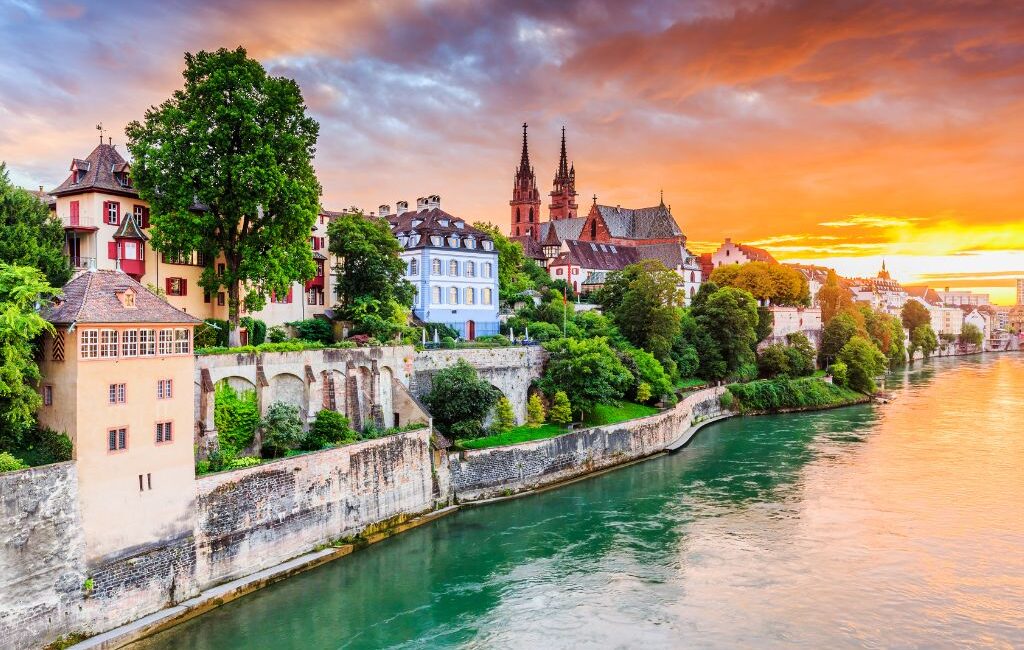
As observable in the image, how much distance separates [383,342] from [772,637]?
64.0 feet

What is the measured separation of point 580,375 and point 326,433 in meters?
14.6

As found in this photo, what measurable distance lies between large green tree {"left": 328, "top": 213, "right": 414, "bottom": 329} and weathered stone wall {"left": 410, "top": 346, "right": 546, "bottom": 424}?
3.48m

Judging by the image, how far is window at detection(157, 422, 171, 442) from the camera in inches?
770

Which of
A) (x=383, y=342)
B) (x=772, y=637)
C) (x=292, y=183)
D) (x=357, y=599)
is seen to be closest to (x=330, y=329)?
(x=383, y=342)

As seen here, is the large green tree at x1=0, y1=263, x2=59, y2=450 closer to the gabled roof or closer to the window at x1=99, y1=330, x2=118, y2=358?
the window at x1=99, y1=330, x2=118, y2=358

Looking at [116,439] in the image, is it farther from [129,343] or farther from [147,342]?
[147,342]

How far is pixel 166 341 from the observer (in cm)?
1991

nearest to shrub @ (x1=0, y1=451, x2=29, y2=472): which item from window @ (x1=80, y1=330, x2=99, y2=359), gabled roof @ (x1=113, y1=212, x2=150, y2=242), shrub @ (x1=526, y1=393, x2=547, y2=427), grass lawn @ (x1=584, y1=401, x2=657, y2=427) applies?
window @ (x1=80, y1=330, x2=99, y2=359)

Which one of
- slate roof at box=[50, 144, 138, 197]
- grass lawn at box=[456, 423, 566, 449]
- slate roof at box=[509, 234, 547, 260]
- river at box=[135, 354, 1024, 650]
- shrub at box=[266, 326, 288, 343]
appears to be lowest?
river at box=[135, 354, 1024, 650]

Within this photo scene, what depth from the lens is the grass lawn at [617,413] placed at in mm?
37625

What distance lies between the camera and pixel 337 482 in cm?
2423

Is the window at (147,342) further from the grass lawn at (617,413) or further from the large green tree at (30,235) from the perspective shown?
the grass lawn at (617,413)

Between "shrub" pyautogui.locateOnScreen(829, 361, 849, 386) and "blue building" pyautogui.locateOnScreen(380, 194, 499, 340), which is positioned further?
"shrub" pyautogui.locateOnScreen(829, 361, 849, 386)

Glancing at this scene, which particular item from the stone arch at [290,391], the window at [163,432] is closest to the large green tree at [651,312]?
the stone arch at [290,391]
